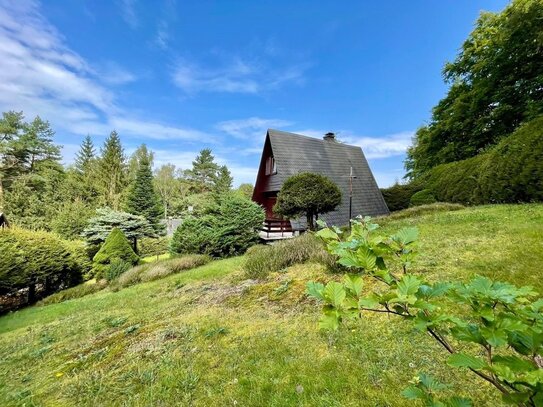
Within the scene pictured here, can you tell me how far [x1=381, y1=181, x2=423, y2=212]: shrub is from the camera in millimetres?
18377

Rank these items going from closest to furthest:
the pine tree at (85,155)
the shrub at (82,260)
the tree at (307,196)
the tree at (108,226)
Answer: the tree at (307,196) < the shrub at (82,260) < the tree at (108,226) < the pine tree at (85,155)

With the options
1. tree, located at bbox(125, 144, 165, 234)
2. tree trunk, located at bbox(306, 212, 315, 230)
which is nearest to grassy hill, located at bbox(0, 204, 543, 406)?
tree trunk, located at bbox(306, 212, 315, 230)

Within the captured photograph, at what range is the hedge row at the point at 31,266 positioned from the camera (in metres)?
10.7

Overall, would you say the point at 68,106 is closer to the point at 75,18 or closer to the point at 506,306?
the point at 75,18

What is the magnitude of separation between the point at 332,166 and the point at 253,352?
15.6m

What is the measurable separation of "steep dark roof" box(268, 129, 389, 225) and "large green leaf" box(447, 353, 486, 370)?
1376 cm

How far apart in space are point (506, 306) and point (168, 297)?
20.3ft

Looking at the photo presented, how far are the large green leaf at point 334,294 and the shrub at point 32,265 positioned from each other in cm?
1454

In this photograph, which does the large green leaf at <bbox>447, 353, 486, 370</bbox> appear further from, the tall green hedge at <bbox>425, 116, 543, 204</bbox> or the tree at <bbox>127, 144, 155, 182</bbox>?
the tree at <bbox>127, 144, 155, 182</bbox>

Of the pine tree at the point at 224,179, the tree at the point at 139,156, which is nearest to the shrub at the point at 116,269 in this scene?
the tree at the point at 139,156

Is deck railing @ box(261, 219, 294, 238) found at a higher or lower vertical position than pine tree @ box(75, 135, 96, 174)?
lower

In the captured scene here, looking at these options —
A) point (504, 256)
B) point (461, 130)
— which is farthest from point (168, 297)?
point (461, 130)

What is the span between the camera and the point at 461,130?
61.1ft

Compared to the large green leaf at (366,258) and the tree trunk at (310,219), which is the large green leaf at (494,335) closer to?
the large green leaf at (366,258)
